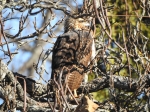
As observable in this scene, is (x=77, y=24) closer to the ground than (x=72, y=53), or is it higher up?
higher up

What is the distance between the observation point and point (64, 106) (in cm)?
429

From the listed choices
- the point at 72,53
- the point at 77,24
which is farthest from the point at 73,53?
the point at 77,24

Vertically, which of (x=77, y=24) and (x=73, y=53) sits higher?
(x=77, y=24)

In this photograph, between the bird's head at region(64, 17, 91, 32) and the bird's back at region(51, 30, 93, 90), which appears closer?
the bird's back at region(51, 30, 93, 90)

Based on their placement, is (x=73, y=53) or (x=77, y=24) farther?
(x=77, y=24)

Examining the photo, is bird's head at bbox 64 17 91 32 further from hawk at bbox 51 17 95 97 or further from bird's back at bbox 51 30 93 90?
bird's back at bbox 51 30 93 90

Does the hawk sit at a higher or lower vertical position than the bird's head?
lower

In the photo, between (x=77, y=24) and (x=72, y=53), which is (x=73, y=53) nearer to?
(x=72, y=53)

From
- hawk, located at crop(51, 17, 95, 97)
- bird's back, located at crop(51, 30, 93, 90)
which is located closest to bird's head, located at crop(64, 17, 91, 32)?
hawk, located at crop(51, 17, 95, 97)

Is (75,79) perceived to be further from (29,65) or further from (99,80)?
(29,65)

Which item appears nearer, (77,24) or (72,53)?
(72,53)

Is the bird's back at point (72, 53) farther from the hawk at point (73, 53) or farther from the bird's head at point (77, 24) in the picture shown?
the bird's head at point (77, 24)

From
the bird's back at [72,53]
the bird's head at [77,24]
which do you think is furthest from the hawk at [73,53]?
the bird's head at [77,24]

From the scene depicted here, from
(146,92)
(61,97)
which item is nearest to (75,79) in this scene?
(146,92)
